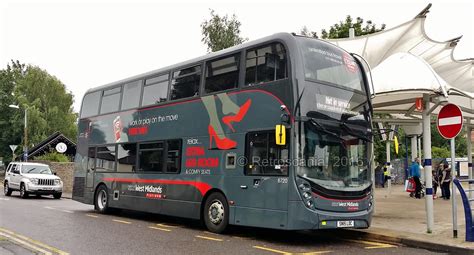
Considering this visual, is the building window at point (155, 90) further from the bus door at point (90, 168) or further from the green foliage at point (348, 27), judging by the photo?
the green foliage at point (348, 27)

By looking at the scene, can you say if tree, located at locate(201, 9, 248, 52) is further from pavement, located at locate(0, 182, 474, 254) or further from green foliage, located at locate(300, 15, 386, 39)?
pavement, located at locate(0, 182, 474, 254)

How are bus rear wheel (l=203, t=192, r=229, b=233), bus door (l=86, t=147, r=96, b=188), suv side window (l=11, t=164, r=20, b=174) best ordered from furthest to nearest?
suv side window (l=11, t=164, r=20, b=174) < bus door (l=86, t=147, r=96, b=188) < bus rear wheel (l=203, t=192, r=229, b=233)

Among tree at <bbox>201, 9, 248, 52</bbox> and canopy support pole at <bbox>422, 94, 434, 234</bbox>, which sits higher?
tree at <bbox>201, 9, 248, 52</bbox>

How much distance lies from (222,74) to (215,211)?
334 cm

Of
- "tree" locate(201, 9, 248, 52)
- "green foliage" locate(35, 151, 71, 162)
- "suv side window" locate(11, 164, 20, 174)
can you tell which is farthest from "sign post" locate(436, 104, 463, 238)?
"green foliage" locate(35, 151, 71, 162)

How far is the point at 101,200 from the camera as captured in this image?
624 inches

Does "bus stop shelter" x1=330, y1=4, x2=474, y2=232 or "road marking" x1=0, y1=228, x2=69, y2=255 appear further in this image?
"bus stop shelter" x1=330, y1=4, x2=474, y2=232

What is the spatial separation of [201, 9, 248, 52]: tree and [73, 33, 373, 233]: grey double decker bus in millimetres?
23270

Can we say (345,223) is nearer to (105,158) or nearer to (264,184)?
(264,184)

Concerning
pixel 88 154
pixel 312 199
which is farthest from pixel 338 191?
pixel 88 154

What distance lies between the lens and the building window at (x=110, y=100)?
602 inches

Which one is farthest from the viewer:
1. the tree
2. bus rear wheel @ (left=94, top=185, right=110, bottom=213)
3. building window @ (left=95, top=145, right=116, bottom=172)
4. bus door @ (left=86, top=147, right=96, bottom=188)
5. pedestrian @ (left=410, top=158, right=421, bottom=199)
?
the tree

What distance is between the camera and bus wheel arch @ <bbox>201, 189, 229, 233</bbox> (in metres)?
10.7

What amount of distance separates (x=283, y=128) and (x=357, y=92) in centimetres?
244
